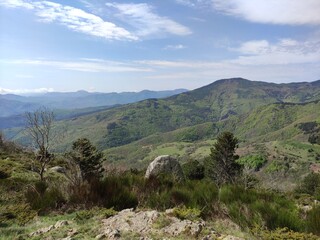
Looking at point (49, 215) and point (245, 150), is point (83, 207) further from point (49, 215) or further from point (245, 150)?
point (245, 150)

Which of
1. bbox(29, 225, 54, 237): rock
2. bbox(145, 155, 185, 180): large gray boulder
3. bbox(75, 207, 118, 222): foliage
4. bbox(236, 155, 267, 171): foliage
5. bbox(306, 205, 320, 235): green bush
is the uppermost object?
bbox(306, 205, 320, 235): green bush

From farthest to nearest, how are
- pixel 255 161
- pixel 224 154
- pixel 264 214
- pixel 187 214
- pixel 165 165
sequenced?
pixel 255 161 → pixel 224 154 → pixel 165 165 → pixel 187 214 → pixel 264 214

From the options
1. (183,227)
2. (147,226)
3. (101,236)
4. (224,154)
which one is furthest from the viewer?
(224,154)

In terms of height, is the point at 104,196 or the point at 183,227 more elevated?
the point at 183,227

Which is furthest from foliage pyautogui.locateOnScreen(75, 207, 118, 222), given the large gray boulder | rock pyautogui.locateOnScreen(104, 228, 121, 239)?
the large gray boulder

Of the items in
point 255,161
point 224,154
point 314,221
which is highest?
point 314,221

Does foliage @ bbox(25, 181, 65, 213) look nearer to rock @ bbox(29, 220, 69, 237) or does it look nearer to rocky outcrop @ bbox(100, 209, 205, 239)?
rock @ bbox(29, 220, 69, 237)

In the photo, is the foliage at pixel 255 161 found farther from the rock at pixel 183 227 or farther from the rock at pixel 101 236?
the rock at pixel 101 236

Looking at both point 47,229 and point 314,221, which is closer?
Answer: point 314,221

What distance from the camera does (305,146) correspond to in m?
166

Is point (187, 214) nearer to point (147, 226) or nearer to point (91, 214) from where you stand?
point (147, 226)

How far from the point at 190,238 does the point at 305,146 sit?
594ft

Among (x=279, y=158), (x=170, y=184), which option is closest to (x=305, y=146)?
(x=279, y=158)

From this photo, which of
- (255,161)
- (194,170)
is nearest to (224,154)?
(194,170)
